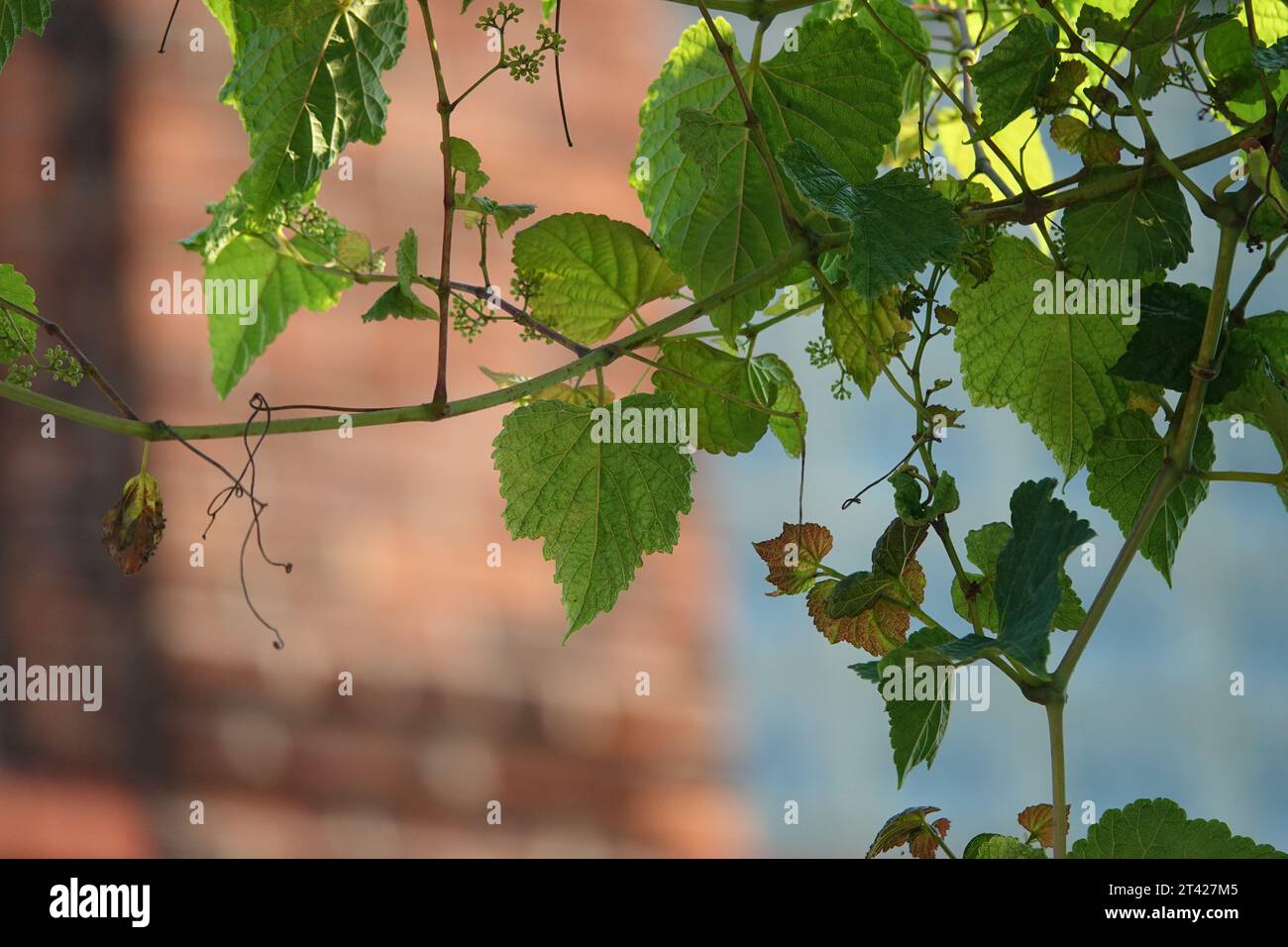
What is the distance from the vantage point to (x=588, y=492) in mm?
355

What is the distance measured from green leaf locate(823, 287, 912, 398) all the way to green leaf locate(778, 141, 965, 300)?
74mm

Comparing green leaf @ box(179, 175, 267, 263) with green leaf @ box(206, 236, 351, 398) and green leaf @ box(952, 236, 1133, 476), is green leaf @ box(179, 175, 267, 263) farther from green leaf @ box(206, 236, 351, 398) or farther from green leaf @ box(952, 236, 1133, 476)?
green leaf @ box(952, 236, 1133, 476)

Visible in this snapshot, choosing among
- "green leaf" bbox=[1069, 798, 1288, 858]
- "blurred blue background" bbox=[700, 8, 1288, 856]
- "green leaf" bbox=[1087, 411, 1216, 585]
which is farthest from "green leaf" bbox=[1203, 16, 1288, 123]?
"blurred blue background" bbox=[700, 8, 1288, 856]

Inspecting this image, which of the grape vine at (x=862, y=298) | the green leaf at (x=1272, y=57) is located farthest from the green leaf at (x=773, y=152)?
the green leaf at (x=1272, y=57)

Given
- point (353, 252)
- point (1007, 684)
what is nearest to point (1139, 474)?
point (353, 252)

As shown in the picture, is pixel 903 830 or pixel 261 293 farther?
pixel 261 293

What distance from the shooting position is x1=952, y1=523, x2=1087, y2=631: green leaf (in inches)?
14.2

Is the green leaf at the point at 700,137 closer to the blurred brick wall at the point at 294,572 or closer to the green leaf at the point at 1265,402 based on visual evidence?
the green leaf at the point at 1265,402

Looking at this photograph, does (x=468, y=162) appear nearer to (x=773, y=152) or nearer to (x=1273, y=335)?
(x=773, y=152)

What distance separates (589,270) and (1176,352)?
0.61 ft

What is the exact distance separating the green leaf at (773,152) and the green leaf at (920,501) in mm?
69

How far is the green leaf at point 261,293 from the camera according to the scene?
1.41ft
